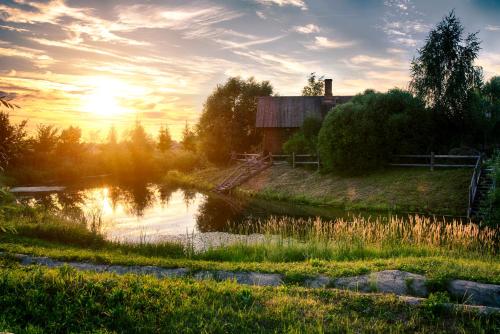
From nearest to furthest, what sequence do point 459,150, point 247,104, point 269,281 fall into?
point 269,281
point 459,150
point 247,104

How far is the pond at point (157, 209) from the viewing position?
2109 cm

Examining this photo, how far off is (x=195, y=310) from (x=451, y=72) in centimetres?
3362

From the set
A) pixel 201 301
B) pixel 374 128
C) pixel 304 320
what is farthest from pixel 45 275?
pixel 374 128

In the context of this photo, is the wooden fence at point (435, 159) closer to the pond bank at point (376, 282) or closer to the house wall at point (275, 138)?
the house wall at point (275, 138)

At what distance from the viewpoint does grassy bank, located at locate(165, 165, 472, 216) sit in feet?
78.6

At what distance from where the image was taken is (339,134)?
32312 mm

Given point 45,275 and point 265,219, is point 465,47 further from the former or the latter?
point 45,275

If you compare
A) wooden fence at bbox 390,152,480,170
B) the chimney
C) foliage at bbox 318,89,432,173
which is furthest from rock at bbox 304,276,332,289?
the chimney

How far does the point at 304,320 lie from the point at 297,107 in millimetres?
41041

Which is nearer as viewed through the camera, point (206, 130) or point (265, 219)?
point (265, 219)

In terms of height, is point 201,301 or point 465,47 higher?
point 465,47

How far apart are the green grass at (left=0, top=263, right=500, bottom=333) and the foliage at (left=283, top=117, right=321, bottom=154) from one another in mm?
31843

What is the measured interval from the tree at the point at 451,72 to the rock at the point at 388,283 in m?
26.8

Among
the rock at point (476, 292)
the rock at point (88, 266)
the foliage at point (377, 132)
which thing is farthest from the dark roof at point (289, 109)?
the rock at point (476, 292)
